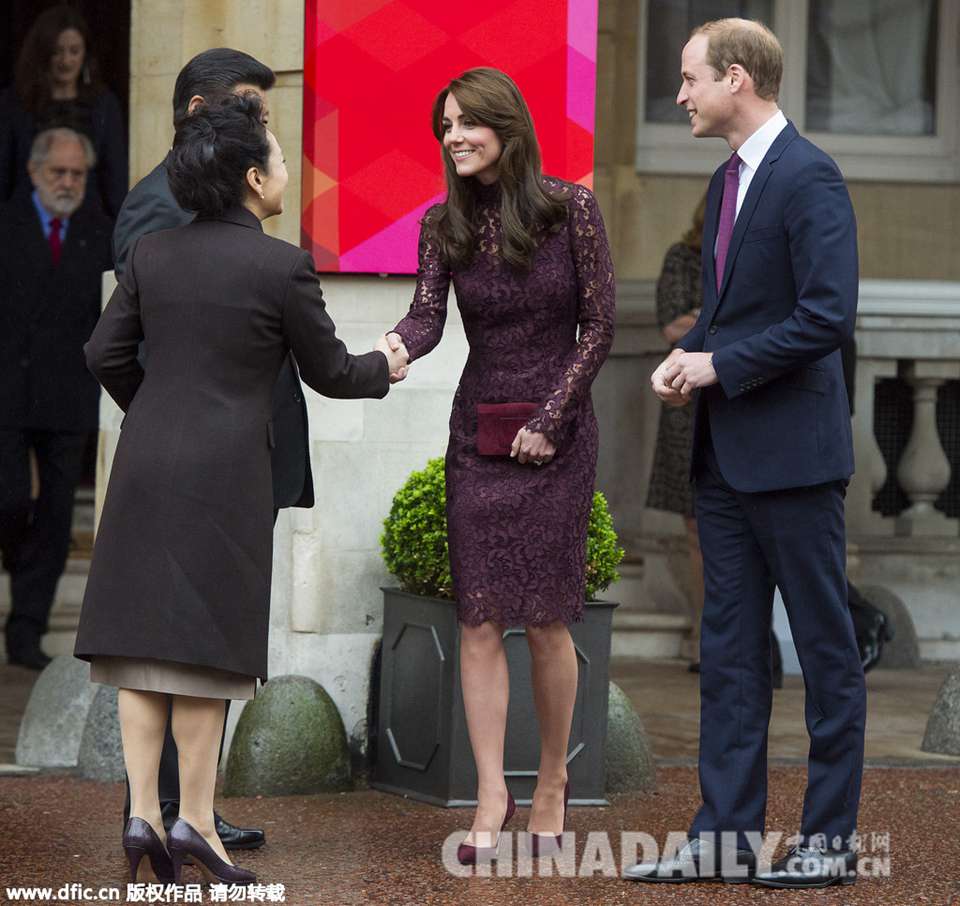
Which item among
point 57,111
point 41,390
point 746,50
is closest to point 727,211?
point 746,50

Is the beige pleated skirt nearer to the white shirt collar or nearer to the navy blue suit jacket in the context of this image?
the navy blue suit jacket

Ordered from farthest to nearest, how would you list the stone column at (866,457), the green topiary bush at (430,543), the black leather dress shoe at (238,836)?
1. the stone column at (866,457)
2. the green topiary bush at (430,543)
3. the black leather dress shoe at (238,836)

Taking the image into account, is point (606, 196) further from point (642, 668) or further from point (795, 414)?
point (795, 414)

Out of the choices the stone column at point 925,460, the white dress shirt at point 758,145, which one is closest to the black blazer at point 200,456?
the white dress shirt at point 758,145

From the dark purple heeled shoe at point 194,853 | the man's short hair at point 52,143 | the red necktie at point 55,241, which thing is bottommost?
the dark purple heeled shoe at point 194,853

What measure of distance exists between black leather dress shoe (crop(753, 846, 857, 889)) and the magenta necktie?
54.9 inches

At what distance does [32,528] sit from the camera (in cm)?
859

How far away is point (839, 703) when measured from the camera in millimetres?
4941

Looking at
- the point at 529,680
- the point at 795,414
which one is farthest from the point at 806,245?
the point at 529,680

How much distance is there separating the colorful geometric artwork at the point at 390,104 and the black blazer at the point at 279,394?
A: 4.35 feet

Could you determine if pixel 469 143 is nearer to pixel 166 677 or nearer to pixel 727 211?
pixel 727 211

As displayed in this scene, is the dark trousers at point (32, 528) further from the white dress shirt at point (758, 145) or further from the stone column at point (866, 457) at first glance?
the white dress shirt at point (758, 145)

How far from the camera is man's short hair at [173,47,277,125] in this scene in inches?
203

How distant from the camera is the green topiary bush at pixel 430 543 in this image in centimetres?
620
